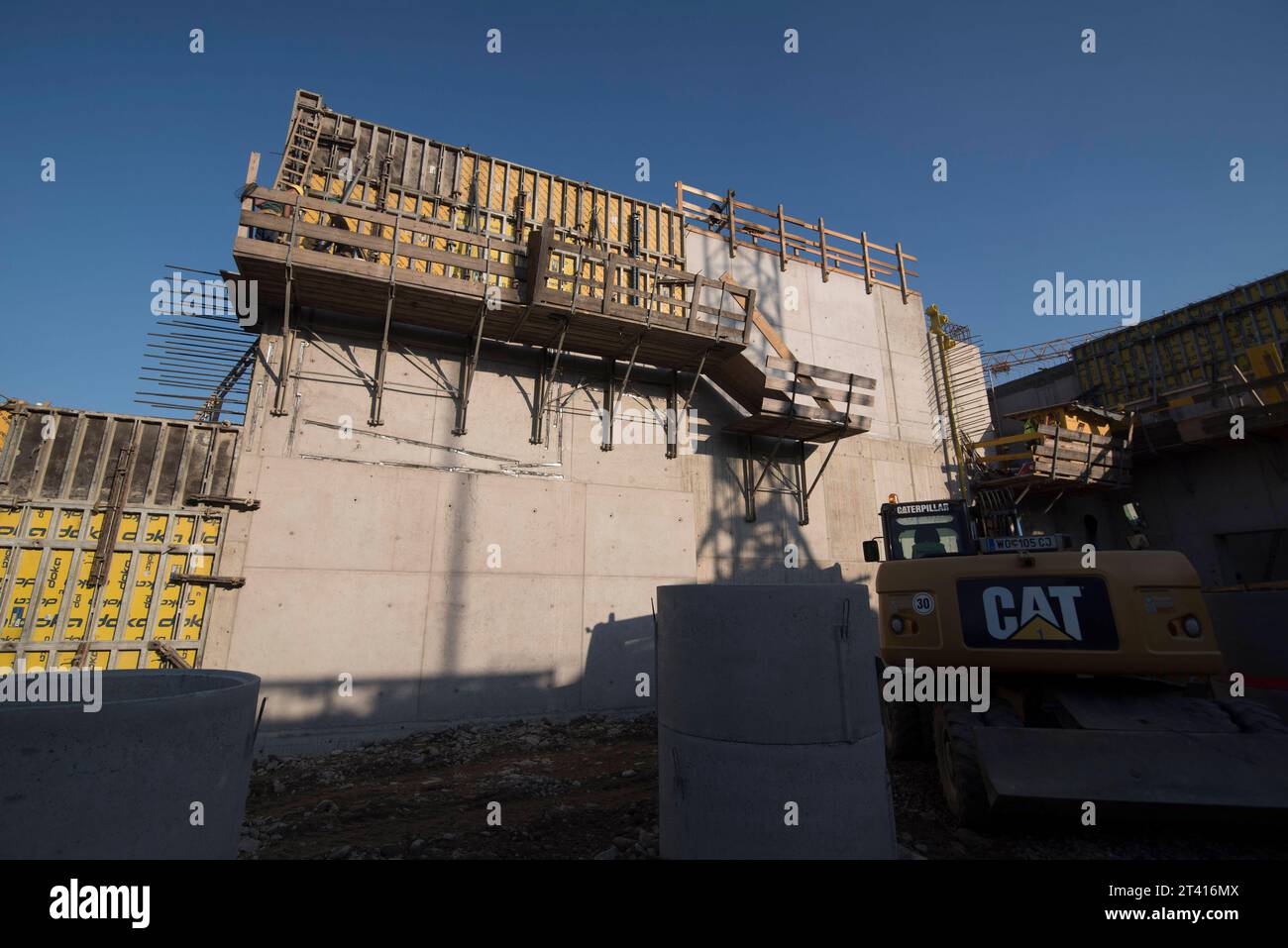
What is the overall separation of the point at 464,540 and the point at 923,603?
7580mm

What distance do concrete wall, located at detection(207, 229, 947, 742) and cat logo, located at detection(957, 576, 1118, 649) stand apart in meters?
6.44

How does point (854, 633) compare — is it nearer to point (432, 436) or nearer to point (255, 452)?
point (432, 436)

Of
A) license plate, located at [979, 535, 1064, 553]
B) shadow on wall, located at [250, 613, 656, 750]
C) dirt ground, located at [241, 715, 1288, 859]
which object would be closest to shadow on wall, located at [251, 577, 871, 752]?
shadow on wall, located at [250, 613, 656, 750]

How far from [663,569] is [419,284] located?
715cm

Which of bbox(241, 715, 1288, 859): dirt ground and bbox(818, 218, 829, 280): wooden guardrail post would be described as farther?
bbox(818, 218, 829, 280): wooden guardrail post

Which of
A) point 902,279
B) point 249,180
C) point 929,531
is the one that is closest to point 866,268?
point 902,279

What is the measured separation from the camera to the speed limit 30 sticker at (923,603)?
6.12 meters

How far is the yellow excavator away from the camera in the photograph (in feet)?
14.8

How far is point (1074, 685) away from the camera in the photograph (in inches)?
228

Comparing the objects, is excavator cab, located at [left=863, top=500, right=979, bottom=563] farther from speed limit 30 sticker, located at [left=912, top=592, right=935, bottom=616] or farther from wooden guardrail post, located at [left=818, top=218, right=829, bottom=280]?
wooden guardrail post, located at [left=818, top=218, right=829, bottom=280]

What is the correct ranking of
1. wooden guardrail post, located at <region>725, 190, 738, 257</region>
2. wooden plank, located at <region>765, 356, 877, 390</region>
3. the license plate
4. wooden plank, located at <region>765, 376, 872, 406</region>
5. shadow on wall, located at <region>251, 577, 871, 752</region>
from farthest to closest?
wooden guardrail post, located at <region>725, 190, 738, 257</region> → wooden plank, located at <region>765, 356, 877, 390</region> → wooden plank, located at <region>765, 376, 872, 406</region> → shadow on wall, located at <region>251, 577, 871, 752</region> → the license plate
